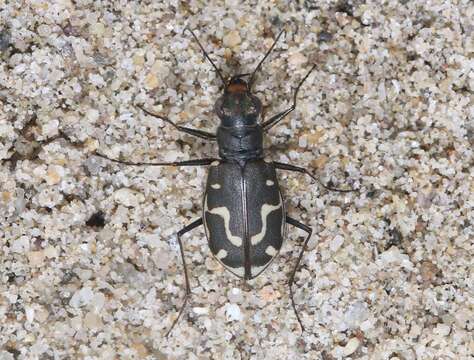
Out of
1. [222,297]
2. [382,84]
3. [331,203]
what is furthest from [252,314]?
[382,84]

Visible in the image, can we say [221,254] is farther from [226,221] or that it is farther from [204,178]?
[204,178]

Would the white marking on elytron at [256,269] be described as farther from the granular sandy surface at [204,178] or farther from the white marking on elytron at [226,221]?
the granular sandy surface at [204,178]

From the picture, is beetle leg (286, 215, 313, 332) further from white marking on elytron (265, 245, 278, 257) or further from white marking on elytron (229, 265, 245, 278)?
white marking on elytron (229, 265, 245, 278)

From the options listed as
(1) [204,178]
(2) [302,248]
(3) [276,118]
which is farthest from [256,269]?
(3) [276,118]

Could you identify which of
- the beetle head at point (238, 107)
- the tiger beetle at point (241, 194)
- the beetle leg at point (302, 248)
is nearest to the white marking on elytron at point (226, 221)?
the tiger beetle at point (241, 194)

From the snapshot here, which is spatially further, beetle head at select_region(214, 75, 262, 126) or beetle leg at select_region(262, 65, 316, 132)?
beetle leg at select_region(262, 65, 316, 132)

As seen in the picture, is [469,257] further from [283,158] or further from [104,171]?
[104,171]

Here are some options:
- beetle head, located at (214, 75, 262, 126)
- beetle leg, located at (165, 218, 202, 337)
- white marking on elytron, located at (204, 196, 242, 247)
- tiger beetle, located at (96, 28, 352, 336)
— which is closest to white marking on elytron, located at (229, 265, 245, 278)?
tiger beetle, located at (96, 28, 352, 336)
